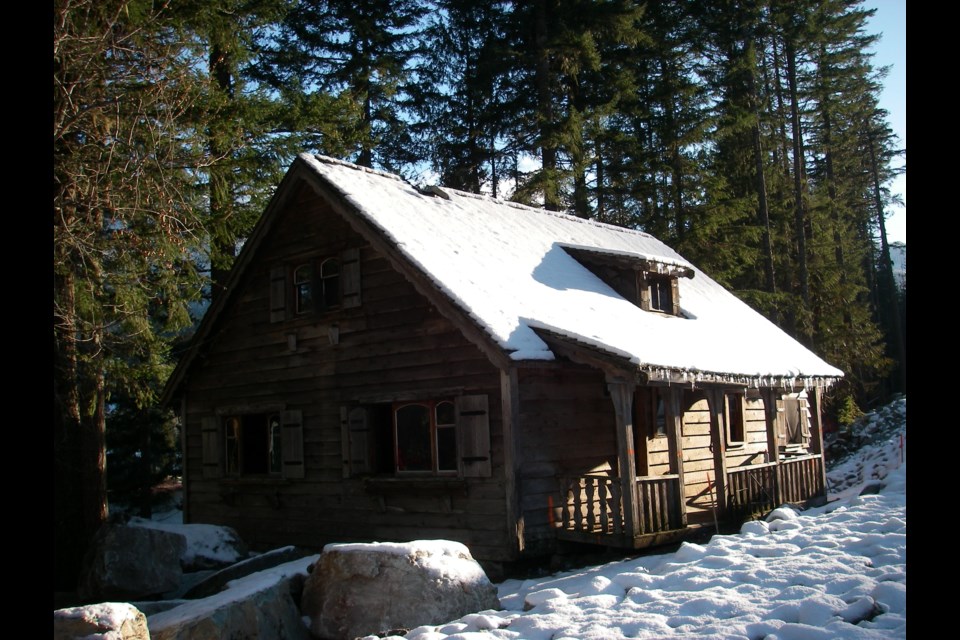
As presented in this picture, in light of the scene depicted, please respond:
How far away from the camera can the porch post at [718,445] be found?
12.8 m

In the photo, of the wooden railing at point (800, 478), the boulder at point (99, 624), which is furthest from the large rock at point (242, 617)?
the wooden railing at point (800, 478)

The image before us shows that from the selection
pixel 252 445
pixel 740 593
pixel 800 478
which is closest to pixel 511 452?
pixel 740 593

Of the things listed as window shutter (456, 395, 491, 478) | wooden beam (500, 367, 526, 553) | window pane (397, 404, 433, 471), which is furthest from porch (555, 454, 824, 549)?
window pane (397, 404, 433, 471)

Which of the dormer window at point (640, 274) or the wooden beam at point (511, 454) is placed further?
the dormer window at point (640, 274)

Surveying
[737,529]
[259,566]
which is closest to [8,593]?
[259,566]

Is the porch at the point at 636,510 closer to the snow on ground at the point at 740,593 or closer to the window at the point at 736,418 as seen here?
the snow on ground at the point at 740,593

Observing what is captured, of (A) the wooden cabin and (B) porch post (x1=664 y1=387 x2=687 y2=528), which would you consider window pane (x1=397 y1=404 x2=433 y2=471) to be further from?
(B) porch post (x1=664 y1=387 x2=687 y2=528)

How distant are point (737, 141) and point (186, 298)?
22.7 m

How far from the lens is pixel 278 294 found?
15391mm

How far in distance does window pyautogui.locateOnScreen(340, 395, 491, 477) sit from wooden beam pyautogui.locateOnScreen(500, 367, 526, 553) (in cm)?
34

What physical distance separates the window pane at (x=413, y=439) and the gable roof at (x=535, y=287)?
2252 mm

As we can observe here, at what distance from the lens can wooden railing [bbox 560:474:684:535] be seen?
11.2 meters

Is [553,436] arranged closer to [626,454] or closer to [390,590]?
[626,454]

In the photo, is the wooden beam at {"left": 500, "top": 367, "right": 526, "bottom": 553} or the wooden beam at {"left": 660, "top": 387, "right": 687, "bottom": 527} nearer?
the wooden beam at {"left": 500, "top": 367, "right": 526, "bottom": 553}
